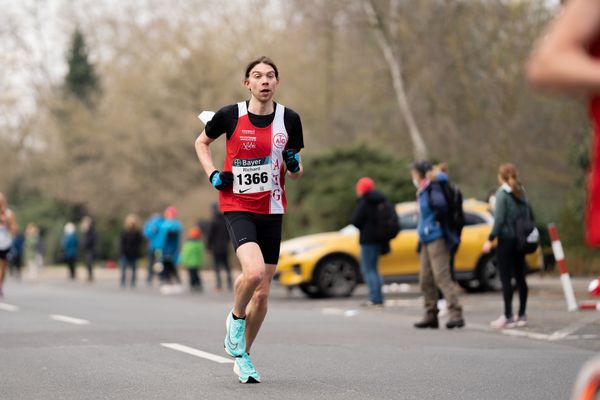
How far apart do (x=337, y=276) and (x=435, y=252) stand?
23.6 feet

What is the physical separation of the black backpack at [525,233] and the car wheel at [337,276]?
728 centimetres

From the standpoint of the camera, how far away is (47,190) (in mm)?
53469

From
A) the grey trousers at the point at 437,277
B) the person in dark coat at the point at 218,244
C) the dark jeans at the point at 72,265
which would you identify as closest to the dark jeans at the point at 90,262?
the dark jeans at the point at 72,265

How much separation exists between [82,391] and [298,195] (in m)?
22.8

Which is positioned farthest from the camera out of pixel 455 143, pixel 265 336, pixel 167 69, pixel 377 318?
pixel 167 69

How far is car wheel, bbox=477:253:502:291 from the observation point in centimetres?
2055

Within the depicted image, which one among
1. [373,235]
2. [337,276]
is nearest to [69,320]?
[373,235]

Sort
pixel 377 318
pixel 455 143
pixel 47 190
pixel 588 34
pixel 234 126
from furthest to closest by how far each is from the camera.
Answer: pixel 47 190 → pixel 455 143 → pixel 377 318 → pixel 234 126 → pixel 588 34

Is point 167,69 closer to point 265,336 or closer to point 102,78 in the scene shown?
point 102,78

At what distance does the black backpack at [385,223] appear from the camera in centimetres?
1773

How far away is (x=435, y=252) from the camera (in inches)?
521

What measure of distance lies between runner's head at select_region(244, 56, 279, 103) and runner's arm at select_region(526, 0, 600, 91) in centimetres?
463

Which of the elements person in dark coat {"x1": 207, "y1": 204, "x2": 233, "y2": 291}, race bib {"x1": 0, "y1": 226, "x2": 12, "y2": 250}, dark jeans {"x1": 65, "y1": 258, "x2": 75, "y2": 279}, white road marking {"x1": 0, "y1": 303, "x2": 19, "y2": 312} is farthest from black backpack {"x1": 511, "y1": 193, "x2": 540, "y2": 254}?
dark jeans {"x1": 65, "y1": 258, "x2": 75, "y2": 279}

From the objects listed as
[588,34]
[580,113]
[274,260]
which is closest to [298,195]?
[580,113]
